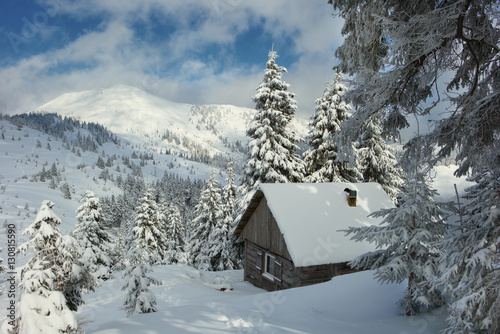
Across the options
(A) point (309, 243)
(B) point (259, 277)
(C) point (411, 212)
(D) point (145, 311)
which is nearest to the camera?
(C) point (411, 212)

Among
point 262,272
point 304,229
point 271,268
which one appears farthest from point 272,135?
point 262,272

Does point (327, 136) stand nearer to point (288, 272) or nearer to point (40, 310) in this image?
point (288, 272)

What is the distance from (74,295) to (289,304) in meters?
6.26

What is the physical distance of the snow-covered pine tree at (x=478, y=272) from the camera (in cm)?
377

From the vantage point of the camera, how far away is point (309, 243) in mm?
12812

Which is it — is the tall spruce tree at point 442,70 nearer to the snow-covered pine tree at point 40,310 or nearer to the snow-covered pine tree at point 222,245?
the snow-covered pine tree at point 40,310

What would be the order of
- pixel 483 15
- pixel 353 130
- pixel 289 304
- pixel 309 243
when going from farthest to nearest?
pixel 309 243
pixel 289 304
pixel 353 130
pixel 483 15

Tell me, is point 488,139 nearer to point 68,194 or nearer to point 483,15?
point 483,15

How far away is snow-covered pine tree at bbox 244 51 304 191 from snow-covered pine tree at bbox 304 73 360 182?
291cm

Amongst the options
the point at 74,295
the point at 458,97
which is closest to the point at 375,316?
the point at 458,97

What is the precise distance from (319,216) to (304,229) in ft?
4.59

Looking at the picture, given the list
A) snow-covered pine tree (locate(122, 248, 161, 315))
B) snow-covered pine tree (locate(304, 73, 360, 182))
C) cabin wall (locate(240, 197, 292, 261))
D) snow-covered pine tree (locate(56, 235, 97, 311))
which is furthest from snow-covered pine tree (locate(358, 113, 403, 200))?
snow-covered pine tree (locate(56, 235, 97, 311))

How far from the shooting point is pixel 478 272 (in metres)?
3.96

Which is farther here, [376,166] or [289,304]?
[376,166]
